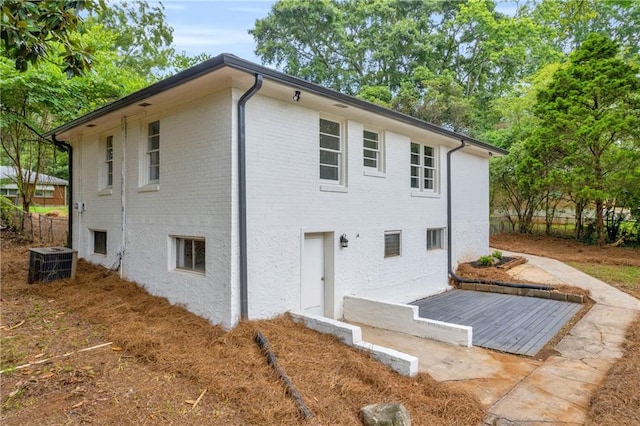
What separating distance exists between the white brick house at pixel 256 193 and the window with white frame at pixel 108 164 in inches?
1.5

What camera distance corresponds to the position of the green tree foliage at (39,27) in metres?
3.84

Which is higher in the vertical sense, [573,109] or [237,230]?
[573,109]

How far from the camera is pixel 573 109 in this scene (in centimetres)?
1606

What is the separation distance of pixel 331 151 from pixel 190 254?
138 inches

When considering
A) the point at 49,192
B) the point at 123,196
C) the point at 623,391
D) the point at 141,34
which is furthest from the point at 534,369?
the point at 49,192

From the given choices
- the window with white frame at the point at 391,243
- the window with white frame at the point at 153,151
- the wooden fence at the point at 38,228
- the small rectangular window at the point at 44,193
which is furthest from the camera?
the small rectangular window at the point at 44,193

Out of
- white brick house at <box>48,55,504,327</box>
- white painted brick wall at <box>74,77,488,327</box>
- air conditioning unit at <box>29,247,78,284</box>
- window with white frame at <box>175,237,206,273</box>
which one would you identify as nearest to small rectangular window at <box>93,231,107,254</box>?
white brick house at <box>48,55,504,327</box>

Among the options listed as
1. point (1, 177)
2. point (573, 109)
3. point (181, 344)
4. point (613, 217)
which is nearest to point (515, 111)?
point (573, 109)

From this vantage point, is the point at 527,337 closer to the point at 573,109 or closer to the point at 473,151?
the point at 473,151

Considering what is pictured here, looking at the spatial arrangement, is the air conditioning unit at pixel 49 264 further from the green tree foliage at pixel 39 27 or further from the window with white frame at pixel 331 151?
the window with white frame at pixel 331 151

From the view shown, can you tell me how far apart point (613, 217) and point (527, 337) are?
587 inches

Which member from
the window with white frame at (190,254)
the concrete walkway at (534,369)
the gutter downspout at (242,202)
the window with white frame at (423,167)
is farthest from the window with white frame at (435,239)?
the window with white frame at (190,254)

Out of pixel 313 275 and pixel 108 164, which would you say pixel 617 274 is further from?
pixel 108 164

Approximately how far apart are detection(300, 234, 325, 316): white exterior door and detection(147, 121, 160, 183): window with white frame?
3.58 meters
